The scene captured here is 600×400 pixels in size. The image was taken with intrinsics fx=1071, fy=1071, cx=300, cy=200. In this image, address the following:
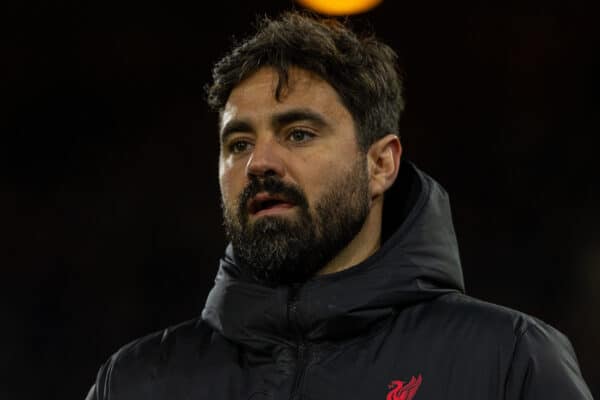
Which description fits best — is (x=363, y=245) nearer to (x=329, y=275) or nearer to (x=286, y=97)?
(x=329, y=275)

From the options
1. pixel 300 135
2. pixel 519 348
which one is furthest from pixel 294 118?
pixel 519 348

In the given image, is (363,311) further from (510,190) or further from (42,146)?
(42,146)

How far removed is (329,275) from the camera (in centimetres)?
146

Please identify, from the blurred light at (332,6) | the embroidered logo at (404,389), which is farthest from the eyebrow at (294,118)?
the blurred light at (332,6)

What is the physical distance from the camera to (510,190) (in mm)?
3250

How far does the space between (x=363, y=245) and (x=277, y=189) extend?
175mm

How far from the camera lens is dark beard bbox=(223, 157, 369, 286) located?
1.50 meters

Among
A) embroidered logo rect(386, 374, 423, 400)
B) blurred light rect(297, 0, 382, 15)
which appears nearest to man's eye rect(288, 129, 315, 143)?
embroidered logo rect(386, 374, 423, 400)

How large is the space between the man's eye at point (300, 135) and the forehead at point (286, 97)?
0.03 metres

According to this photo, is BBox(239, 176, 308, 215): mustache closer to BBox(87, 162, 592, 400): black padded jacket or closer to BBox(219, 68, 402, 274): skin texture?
BBox(219, 68, 402, 274): skin texture

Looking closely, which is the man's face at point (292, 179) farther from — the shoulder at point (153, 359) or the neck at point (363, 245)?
the shoulder at point (153, 359)

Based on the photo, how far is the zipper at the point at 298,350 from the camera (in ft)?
4.63

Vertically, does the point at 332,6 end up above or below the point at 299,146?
above

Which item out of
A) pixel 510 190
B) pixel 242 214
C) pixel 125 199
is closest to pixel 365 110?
pixel 242 214
